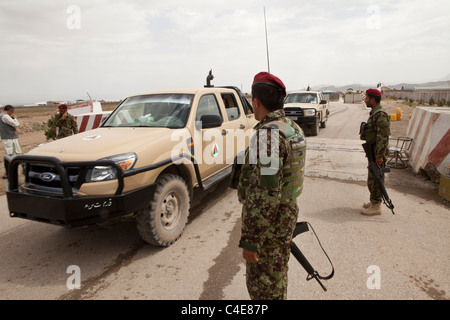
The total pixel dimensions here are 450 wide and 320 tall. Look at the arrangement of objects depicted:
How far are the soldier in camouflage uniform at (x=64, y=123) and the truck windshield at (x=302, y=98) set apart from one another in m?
9.40

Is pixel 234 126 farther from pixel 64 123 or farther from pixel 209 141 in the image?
pixel 64 123

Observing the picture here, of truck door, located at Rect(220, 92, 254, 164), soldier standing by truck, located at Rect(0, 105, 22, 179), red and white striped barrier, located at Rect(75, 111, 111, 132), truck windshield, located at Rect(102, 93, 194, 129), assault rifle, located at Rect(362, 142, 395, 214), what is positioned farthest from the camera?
red and white striped barrier, located at Rect(75, 111, 111, 132)

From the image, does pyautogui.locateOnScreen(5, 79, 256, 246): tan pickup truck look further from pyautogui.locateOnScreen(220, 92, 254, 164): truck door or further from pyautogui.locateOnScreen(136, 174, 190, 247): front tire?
pyautogui.locateOnScreen(220, 92, 254, 164): truck door

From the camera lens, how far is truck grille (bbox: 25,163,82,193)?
282 cm

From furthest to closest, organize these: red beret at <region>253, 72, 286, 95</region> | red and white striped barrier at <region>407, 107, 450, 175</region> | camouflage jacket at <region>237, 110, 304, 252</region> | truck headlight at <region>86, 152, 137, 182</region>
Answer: red and white striped barrier at <region>407, 107, 450, 175</region>
truck headlight at <region>86, 152, 137, 182</region>
red beret at <region>253, 72, 286, 95</region>
camouflage jacket at <region>237, 110, 304, 252</region>

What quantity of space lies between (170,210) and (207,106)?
1840 millimetres

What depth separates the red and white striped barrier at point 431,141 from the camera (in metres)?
5.23

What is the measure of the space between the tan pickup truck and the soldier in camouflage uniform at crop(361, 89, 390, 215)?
230 cm

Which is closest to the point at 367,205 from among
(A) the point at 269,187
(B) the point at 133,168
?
(A) the point at 269,187

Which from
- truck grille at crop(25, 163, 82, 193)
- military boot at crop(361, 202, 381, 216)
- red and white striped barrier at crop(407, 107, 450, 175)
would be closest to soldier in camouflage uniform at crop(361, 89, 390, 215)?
military boot at crop(361, 202, 381, 216)

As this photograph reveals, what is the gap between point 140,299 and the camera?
2584 mm

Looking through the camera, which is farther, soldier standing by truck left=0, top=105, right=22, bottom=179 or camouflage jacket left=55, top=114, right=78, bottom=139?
camouflage jacket left=55, top=114, right=78, bottom=139

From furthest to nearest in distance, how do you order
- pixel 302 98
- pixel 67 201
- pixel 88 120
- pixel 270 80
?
pixel 302 98 < pixel 88 120 < pixel 67 201 < pixel 270 80

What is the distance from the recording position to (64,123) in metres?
7.37
